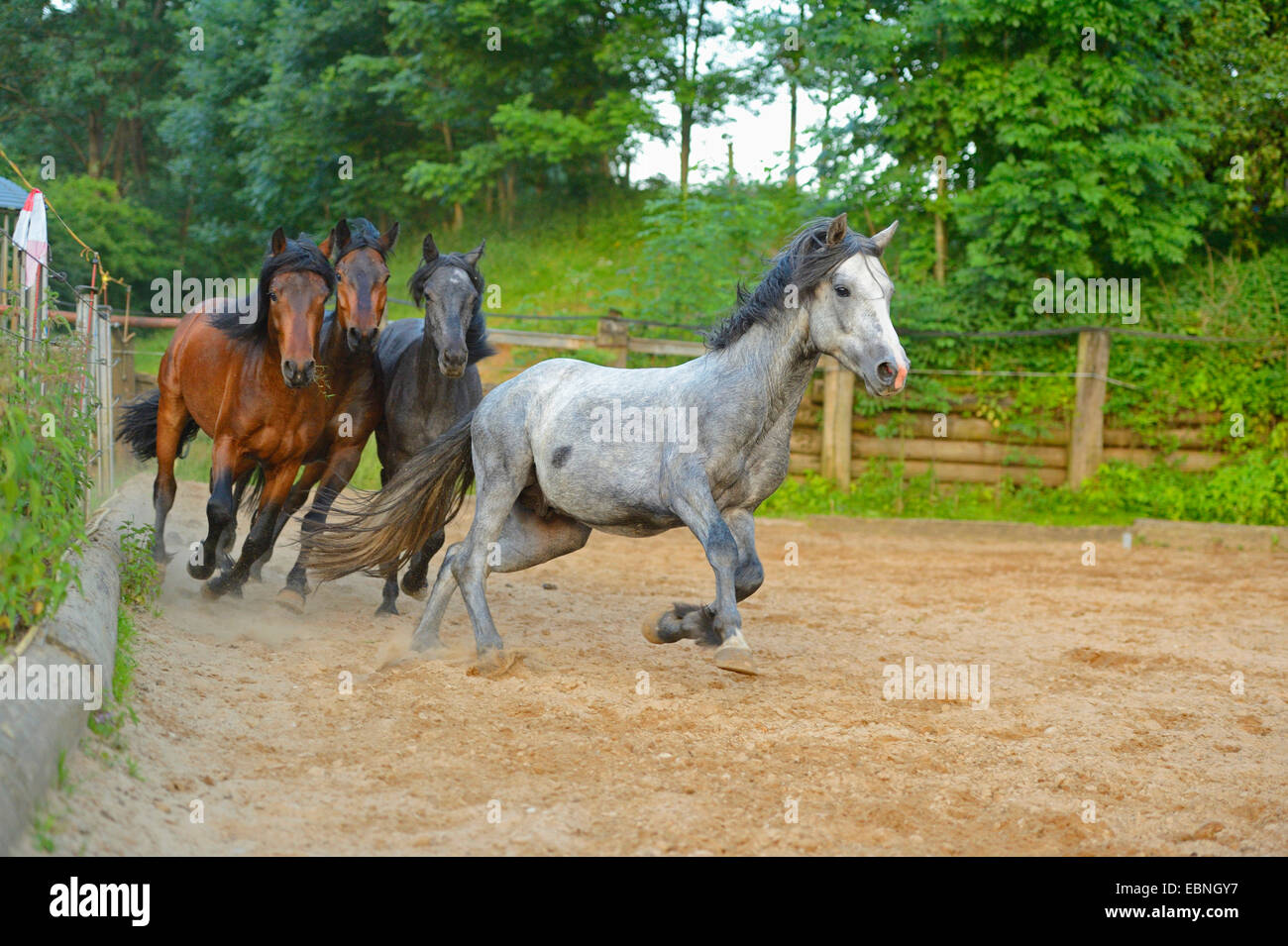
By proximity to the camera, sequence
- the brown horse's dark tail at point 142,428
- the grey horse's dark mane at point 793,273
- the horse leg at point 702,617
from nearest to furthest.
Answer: the grey horse's dark mane at point 793,273, the horse leg at point 702,617, the brown horse's dark tail at point 142,428

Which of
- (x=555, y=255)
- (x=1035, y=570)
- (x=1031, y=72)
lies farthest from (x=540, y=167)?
(x=1035, y=570)

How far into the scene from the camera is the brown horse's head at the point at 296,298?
18.6 ft

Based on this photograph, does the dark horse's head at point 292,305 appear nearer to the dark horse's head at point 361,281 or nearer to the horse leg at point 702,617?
the dark horse's head at point 361,281

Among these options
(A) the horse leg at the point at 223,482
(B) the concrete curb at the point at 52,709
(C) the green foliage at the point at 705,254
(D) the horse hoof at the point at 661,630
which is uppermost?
(C) the green foliage at the point at 705,254

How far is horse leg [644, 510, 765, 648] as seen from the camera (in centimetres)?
497

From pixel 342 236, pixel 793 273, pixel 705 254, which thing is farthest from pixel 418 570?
pixel 705 254

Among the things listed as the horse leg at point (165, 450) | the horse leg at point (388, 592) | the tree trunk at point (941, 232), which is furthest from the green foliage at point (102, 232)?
the horse leg at point (388, 592)

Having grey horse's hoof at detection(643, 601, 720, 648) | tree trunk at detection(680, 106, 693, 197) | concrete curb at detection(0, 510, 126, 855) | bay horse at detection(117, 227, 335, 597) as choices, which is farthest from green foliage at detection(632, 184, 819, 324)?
Answer: concrete curb at detection(0, 510, 126, 855)

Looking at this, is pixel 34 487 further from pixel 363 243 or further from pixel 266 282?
pixel 363 243

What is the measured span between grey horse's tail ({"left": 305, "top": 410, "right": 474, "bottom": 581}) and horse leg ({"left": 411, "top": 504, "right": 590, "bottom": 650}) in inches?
14.6

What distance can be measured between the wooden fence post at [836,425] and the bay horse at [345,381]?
729 centimetres

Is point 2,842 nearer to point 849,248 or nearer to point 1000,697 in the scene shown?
point 849,248

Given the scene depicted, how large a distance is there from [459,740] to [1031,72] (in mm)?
12679

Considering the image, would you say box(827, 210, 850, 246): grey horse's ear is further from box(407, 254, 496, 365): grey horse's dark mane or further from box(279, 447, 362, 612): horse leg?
box(279, 447, 362, 612): horse leg
